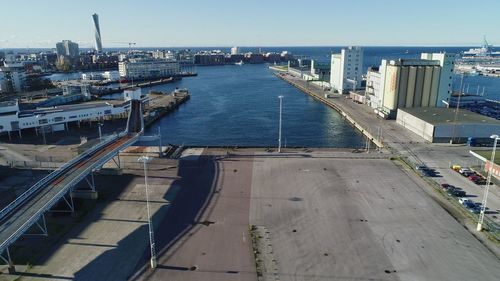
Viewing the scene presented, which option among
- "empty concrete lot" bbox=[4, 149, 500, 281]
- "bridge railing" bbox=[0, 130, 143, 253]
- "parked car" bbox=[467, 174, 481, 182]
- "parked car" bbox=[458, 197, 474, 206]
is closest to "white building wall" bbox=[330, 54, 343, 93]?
"parked car" bbox=[467, 174, 481, 182]

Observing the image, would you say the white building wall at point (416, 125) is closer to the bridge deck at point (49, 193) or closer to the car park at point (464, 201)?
the car park at point (464, 201)

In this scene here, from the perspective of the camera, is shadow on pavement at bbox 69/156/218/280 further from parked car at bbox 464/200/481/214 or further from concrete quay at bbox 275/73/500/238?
parked car at bbox 464/200/481/214

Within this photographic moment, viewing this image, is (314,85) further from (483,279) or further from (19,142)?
(483,279)

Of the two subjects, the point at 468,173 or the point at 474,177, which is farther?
the point at 468,173

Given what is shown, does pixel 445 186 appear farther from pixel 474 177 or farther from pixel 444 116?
pixel 444 116

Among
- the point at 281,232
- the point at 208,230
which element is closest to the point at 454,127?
the point at 281,232
